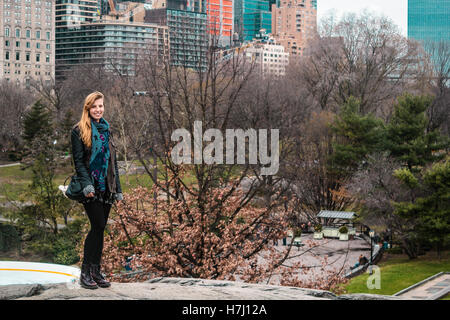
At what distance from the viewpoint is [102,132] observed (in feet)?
23.4

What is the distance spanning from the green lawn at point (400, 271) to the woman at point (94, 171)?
63.1 ft

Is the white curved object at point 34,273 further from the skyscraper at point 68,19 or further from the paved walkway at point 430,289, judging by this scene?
the skyscraper at point 68,19

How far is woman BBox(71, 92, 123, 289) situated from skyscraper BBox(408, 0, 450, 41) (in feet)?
529

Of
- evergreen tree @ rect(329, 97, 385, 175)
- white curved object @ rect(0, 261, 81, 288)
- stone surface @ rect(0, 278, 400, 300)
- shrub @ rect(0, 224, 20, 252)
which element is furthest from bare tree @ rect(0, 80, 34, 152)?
stone surface @ rect(0, 278, 400, 300)

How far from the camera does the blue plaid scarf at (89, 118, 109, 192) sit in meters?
6.97

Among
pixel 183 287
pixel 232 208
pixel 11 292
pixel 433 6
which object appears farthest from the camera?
pixel 433 6

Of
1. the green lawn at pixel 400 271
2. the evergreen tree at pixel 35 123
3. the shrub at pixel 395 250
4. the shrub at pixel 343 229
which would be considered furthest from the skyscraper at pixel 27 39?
the green lawn at pixel 400 271

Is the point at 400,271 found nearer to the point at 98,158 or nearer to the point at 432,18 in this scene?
the point at 98,158

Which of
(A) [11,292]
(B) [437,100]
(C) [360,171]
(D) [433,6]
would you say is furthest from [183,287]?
(D) [433,6]

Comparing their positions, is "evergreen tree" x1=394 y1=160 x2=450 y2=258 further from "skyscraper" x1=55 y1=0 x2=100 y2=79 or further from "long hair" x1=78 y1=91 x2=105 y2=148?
"skyscraper" x1=55 y1=0 x2=100 y2=79

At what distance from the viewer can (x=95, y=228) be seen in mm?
7066

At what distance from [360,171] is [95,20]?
149 m

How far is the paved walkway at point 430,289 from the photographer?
2355 cm

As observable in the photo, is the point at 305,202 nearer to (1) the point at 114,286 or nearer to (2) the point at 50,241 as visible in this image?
(2) the point at 50,241
